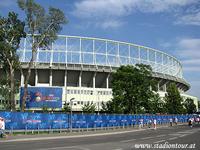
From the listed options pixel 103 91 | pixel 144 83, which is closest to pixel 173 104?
pixel 103 91

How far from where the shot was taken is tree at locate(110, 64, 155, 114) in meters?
59.3

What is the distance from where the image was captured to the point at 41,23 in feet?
168

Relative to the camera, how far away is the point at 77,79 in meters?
110

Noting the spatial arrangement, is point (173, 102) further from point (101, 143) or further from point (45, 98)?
point (101, 143)

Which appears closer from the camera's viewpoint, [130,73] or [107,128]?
[107,128]

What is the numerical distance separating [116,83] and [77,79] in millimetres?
50707

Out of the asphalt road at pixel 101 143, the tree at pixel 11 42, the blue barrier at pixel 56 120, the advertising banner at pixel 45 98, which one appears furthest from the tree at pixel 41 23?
the asphalt road at pixel 101 143

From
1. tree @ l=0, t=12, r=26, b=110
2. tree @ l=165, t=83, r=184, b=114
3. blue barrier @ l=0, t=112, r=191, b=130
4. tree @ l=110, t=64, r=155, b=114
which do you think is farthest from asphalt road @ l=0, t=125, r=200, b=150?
tree @ l=165, t=83, r=184, b=114

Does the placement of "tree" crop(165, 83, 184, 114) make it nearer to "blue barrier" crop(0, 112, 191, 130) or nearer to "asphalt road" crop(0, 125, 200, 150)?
"blue barrier" crop(0, 112, 191, 130)

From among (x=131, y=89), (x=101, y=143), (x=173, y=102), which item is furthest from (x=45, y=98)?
(x=101, y=143)

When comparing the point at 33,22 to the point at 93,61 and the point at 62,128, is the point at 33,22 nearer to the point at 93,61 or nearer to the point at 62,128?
the point at 62,128

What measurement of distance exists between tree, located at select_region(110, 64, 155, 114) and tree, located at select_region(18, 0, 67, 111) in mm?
14683

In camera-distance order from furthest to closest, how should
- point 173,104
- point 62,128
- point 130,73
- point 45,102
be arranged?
1. point 173,104
2. point 45,102
3. point 130,73
4. point 62,128

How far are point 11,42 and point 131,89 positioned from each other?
21.9 m
